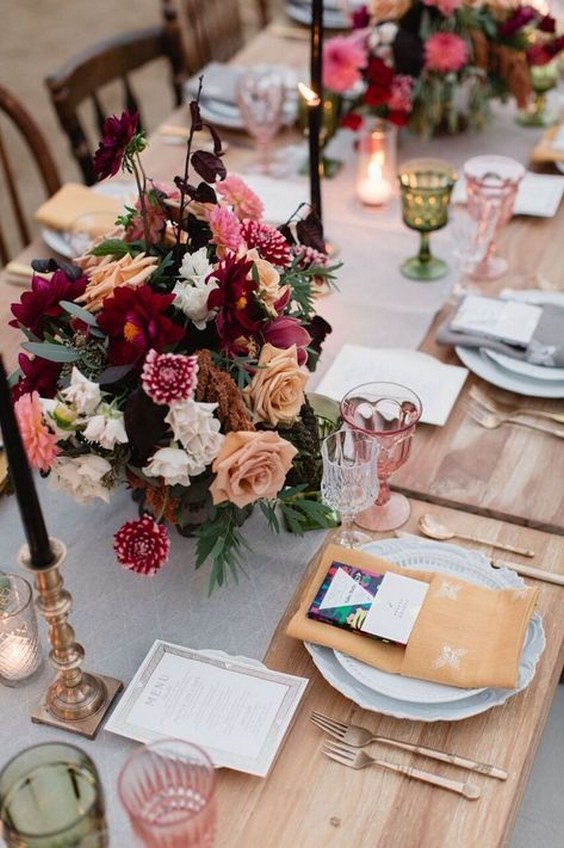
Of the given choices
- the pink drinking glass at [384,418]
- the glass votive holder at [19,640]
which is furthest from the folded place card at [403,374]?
the glass votive holder at [19,640]

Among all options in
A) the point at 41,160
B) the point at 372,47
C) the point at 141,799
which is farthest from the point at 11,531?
the point at 372,47

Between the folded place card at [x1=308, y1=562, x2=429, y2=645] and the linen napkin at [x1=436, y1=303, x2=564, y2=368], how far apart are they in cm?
53

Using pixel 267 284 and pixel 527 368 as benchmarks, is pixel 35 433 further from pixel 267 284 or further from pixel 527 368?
pixel 527 368

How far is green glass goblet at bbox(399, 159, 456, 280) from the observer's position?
1.84m

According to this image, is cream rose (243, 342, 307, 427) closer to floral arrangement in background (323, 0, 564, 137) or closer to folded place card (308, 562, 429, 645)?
folded place card (308, 562, 429, 645)

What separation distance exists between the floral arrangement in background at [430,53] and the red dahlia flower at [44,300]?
108 cm

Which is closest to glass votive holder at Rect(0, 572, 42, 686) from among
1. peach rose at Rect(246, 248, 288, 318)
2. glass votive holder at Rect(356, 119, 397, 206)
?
peach rose at Rect(246, 248, 288, 318)

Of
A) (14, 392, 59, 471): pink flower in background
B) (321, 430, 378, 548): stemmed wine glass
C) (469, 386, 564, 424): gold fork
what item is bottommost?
(469, 386, 564, 424): gold fork

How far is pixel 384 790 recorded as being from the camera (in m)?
1.08

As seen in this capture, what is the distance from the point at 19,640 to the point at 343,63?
1.42 meters

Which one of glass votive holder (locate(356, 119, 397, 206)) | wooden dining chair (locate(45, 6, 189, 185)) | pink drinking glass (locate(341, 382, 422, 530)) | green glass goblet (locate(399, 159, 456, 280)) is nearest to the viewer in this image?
pink drinking glass (locate(341, 382, 422, 530))

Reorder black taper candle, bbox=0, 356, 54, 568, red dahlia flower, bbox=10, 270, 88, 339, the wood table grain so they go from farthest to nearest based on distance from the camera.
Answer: red dahlia flower, bbox=10, 270, 88, 339 → the wood table grain → black taper candle, bbox=0, 356, 54, 568

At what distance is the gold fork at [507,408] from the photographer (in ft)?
5.14

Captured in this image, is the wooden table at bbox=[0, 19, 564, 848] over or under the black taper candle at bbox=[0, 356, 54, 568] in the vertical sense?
under
